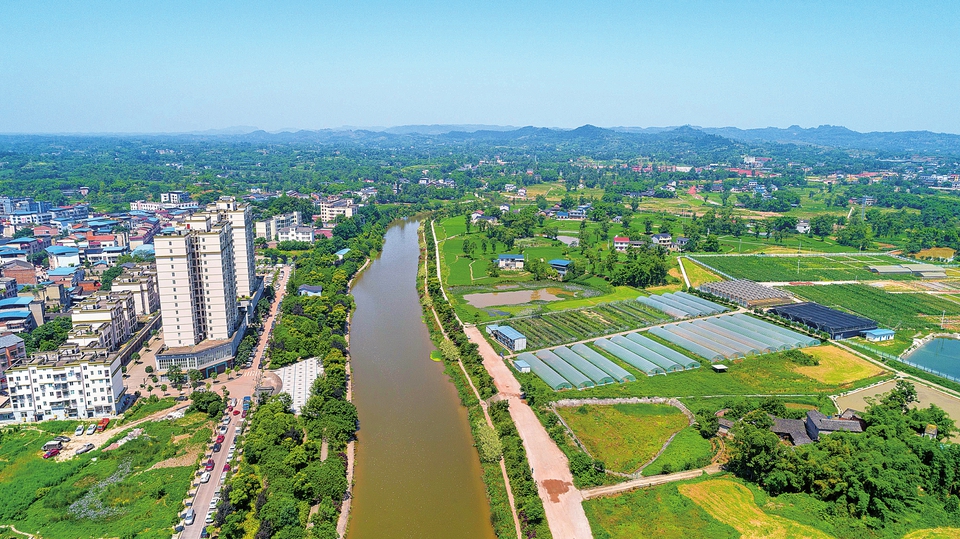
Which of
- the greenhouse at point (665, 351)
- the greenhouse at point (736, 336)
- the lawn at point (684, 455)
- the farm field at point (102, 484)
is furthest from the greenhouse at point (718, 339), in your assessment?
the farm field at point (102, 484)

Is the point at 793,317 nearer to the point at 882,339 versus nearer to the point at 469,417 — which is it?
the point at 882,339

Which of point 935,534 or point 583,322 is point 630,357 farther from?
point 935,534

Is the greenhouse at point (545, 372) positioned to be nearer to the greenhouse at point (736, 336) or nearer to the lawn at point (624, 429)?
the lawn at point (624, 429)

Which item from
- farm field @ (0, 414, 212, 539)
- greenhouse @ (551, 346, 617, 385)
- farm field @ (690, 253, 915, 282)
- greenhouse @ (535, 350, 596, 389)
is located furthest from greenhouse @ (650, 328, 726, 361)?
farm field @ (0, 414, 212, 539)

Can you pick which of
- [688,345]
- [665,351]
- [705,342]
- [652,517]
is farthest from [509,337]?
[652,517]

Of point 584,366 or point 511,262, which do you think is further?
point 511,262

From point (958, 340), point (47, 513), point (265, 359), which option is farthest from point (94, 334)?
point (958, 340)

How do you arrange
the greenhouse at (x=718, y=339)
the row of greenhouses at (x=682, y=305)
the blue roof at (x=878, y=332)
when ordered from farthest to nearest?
the row of greenhouses at (x=682, y=305) → the blue roof at (x=878, y=332) → the greenhouse at (x=718, y=339)
